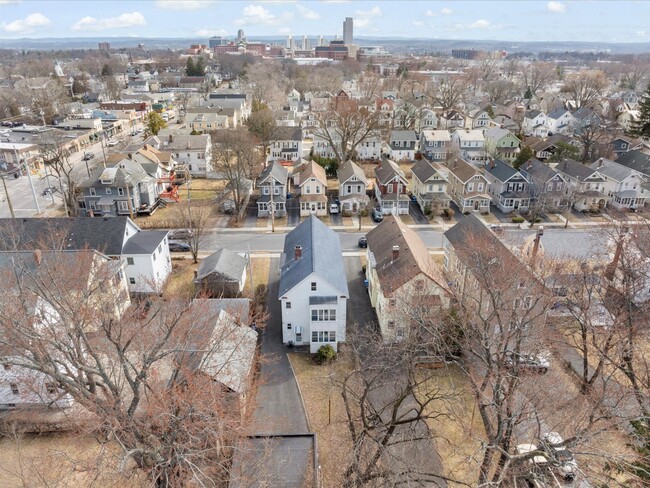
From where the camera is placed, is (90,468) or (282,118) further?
(282,118)

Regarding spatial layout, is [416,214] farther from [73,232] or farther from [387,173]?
A: [73,232]

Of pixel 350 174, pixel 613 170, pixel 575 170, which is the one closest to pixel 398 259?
pixel 350 174

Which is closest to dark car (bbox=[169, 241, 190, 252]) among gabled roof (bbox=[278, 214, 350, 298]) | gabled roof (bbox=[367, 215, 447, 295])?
gabled roof (bbox=[278, 214, 350, 298])

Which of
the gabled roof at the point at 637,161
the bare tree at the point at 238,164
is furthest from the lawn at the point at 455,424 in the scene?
the gabled roof at the point at 637,161

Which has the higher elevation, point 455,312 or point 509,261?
point 509,261

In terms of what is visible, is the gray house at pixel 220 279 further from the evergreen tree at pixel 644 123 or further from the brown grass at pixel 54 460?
the evergreen tree at pixel 644 123

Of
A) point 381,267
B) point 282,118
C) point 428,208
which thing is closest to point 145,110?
point 282,118

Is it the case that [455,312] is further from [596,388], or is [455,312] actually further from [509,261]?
[596,388]
